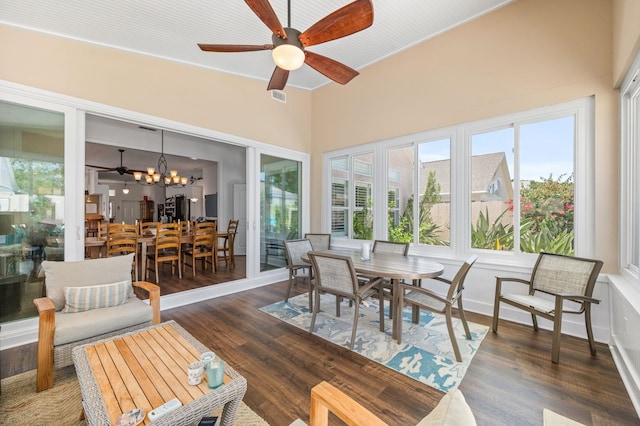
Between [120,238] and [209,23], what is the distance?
3514 mm

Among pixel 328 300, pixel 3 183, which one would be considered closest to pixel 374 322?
pixel 328 300

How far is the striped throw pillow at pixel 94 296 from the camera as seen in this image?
217 centimetres

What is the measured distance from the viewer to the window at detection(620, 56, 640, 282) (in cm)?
225

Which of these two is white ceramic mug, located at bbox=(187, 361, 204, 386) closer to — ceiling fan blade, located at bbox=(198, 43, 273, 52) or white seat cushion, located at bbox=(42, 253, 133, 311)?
white seat cushion, located at bbox=(42, 253, 133, 311)

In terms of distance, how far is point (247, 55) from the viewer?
12.0 ft

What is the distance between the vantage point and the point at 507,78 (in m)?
3.13

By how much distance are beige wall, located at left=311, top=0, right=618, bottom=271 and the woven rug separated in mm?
3928

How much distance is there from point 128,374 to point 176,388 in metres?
0.34

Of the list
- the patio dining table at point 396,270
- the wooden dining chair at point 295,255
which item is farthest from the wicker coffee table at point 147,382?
the wooden dining chair at point 295,255

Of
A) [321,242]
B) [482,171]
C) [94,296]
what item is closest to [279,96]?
[321,242]

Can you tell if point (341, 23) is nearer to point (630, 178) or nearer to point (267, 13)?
point (267, 13)

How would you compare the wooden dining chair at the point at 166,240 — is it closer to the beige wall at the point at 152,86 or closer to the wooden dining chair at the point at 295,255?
the beige wall at the point at 152,86

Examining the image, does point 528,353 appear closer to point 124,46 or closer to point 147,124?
point 147,124

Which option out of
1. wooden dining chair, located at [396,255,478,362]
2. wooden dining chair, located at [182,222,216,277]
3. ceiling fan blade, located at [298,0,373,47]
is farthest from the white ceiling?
wooden dining chair, located at [396,255,478,362]
